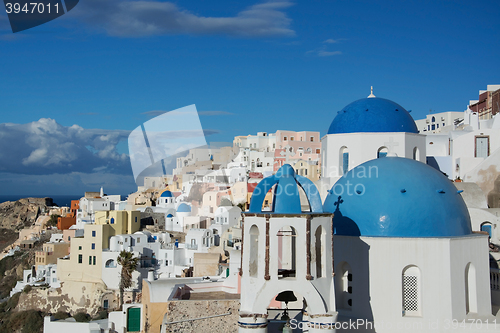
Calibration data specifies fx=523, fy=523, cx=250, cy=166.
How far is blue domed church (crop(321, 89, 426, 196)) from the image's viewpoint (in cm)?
2070

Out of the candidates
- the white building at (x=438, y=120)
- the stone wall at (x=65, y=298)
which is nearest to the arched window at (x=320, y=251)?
the stone wall at (x=65, y=298)

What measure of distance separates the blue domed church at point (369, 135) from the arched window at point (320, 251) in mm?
7831

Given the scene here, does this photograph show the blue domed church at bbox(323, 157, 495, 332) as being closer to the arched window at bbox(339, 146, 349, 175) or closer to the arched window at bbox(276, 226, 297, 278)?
the arched window at bbox(276, 226, 297, 278)

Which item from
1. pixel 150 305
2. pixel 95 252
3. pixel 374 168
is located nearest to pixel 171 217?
pixel 95 252

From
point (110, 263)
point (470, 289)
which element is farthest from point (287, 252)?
point (110, 263)

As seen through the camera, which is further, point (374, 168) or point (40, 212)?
point (40, 212)

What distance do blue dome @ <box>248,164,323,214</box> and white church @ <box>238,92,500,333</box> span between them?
0.09ft

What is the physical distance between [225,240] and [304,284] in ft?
77.1

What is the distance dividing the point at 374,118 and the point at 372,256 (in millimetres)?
7733

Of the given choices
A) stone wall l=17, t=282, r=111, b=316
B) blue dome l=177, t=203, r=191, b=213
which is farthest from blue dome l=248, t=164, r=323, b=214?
blue dome l=177, t=203, r=191, b=213

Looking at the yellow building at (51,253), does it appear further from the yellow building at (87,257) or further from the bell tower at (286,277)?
the bell tower at (286,277)

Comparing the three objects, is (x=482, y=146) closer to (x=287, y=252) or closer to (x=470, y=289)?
(x=470, y=289)

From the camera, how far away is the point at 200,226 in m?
43.9

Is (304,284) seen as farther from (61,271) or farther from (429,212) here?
(61,271)
